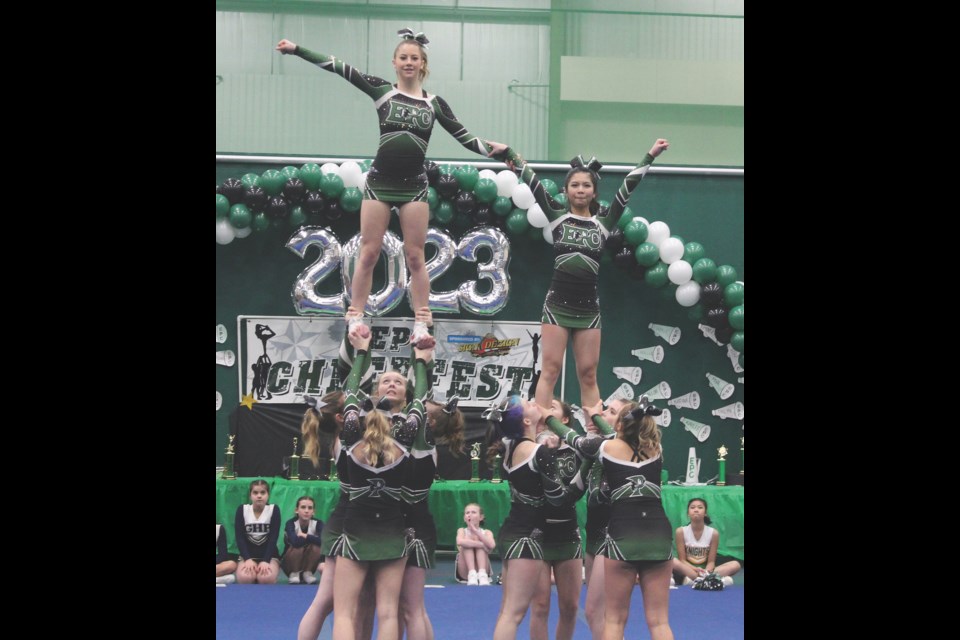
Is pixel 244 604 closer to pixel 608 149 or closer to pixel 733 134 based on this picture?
pixel 608 149

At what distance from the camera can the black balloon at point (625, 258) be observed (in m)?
9.07

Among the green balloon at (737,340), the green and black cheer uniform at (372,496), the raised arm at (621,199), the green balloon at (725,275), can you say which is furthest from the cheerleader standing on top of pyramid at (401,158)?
the green balloon at (737,340)

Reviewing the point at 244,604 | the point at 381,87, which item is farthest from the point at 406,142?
the point at 244,604

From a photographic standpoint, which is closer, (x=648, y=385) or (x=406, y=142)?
(x=406, y=142)

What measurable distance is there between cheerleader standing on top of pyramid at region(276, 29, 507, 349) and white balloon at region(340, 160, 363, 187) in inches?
145

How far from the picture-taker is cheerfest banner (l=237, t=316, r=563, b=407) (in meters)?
9.34

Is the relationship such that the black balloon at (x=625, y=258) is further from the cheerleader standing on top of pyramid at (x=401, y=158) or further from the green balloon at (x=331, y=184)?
the cheerleader standing on top of pyramid at (x=401, y=158)

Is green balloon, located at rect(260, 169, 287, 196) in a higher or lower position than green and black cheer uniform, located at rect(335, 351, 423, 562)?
higher

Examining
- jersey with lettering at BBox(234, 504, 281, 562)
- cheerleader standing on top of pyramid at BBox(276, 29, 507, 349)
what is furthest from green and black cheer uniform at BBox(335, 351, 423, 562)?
jersey with lettering at BBox(234, 504, 281, 562)

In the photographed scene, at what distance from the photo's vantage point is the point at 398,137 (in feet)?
16.8

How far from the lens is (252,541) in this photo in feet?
26.7

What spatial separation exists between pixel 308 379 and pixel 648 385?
3.21 metres

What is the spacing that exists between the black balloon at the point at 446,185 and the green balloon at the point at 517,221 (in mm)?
569

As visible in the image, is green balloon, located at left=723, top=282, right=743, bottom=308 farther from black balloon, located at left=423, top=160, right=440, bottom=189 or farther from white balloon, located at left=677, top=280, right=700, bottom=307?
black balloon, located at left=423, top=160, right=440, bottom=189
